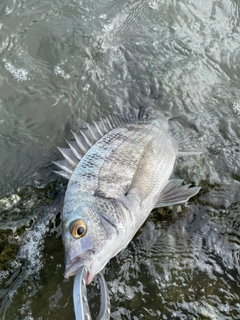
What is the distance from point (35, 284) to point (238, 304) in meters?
2.25

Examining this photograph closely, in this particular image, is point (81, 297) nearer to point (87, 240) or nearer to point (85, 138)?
point (87, 240)

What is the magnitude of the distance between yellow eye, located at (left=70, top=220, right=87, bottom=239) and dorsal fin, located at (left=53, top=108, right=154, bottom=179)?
0.77 m

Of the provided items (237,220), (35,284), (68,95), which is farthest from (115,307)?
(68,95)

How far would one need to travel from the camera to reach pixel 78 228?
10.3 ft

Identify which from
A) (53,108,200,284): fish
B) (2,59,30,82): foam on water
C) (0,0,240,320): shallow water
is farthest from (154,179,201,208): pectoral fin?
(2,59,30,82): foam on water

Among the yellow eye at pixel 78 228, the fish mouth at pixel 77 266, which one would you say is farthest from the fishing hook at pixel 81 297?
the yellow eye at pixel 78 228

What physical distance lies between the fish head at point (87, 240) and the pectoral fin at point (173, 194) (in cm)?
88

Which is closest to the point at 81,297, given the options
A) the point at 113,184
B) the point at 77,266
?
the point at 77,266

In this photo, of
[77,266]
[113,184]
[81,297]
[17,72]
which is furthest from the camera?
[17,72]

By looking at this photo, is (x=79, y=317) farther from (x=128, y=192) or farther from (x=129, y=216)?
(x=128, y=192)

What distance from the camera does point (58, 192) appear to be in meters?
4.31

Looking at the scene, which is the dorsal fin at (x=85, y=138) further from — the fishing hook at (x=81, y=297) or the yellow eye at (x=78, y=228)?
the fishing hook at (x=81, y=297)

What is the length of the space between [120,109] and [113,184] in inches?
70.3

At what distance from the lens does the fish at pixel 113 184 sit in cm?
310
